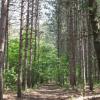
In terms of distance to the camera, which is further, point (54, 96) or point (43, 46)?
point (43, 46)

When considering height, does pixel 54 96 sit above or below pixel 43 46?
below

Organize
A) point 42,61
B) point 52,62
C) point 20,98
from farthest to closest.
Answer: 1. point 52,62
2. point 42,61
3. point 20,98

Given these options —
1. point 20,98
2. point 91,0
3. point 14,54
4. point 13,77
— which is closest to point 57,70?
point 14,54

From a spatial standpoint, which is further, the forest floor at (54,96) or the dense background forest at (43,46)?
the forest floor at (54,96)

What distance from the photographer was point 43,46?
1501 inches

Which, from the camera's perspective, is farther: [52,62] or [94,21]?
[52,62]

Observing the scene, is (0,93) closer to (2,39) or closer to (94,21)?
(2,39)

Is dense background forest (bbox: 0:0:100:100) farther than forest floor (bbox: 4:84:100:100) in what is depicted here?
No

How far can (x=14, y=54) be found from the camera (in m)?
29.8

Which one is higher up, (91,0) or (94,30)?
(91,0)

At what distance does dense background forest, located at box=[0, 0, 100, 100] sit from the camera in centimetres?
1174

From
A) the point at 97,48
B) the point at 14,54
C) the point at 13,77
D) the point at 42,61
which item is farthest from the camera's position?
the point at 42,61

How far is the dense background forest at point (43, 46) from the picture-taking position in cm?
1174

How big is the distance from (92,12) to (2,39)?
3.97 meters
